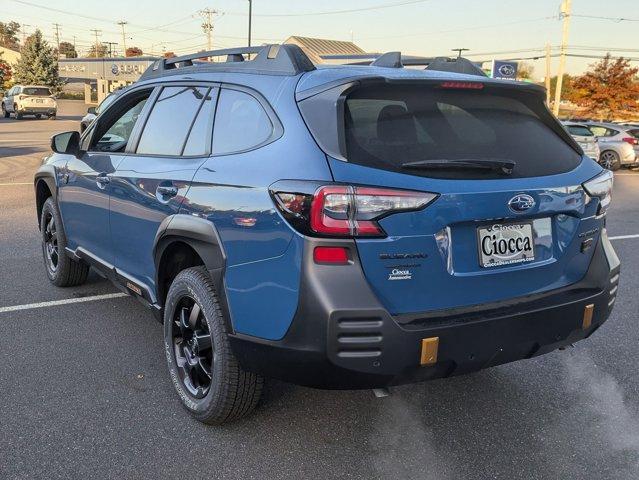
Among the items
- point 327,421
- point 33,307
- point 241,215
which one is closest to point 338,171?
point 241,215

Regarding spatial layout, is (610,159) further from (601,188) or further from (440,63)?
(601,188)

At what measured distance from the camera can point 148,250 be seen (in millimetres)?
3529

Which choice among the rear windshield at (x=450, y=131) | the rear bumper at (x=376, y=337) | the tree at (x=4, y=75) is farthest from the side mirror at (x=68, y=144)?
the tree at (x=4, y=75)

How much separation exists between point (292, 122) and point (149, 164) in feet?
4.12

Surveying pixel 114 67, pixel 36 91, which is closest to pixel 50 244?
pixel 36 91

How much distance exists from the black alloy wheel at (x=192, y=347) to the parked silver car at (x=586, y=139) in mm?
17354

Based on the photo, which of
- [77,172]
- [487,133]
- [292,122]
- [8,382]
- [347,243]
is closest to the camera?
[347,243]

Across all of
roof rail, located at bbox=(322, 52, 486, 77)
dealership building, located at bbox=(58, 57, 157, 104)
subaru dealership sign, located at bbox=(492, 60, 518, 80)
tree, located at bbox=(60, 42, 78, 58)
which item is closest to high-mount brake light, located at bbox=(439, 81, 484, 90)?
roof rail, located at bbox=(322, 52, 486, 77)

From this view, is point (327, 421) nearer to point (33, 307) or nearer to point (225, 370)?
point (225, 370)

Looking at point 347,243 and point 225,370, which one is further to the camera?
point 225,370

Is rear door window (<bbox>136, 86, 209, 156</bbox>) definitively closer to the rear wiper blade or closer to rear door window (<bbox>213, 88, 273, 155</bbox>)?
rear door window (<bbox>213, 88, 273, 155</bbox>)

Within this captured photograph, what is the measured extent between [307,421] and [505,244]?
1.35m

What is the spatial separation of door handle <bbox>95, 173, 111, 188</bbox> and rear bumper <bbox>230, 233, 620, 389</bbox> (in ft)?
5.86

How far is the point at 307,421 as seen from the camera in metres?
3.19
